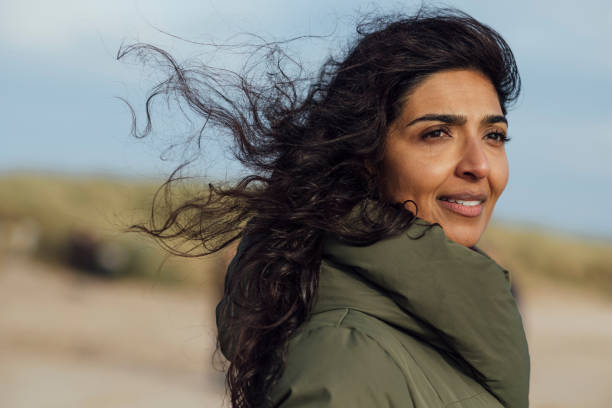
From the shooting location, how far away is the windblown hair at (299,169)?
5.97ft

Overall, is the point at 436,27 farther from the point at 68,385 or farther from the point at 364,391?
the point at 68,385

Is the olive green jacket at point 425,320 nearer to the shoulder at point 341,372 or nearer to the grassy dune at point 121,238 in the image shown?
the shoulder at point 341,372

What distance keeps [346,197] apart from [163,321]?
40.4 feet

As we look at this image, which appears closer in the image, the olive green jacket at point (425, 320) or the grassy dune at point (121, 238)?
the olive green jacket at point (425, 320)

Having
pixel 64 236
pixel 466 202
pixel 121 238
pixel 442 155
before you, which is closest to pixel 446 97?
pixel 442 155

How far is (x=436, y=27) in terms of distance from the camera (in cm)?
212

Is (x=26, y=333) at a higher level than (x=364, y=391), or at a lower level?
lower

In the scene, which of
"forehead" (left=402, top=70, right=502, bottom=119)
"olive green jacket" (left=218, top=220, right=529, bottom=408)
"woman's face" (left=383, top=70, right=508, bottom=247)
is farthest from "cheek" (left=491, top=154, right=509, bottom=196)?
"olive green jacket" (left=218, top=220, right=529, bottom=408)

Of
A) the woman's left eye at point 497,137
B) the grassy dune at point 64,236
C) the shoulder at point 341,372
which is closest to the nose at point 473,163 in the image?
the woman's left eye at point 497,137

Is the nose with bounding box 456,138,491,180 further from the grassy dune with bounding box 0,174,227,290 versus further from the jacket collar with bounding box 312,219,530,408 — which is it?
the grassy dune with bounding box 0,174,227,290

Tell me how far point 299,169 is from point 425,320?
587 millimetres

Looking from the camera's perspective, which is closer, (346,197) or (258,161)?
(346,197)

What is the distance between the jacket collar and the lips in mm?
211

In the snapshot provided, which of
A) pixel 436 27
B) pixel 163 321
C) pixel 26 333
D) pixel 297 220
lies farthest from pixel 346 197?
pixel 163 321
